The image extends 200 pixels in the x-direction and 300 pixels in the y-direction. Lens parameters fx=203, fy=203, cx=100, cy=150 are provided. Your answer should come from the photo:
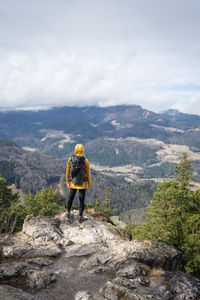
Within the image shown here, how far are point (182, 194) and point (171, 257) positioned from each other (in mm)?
18693

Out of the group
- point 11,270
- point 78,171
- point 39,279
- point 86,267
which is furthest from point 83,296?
point 78,171

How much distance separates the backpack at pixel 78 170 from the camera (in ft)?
52.7

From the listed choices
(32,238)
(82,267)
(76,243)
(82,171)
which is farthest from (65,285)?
(82,171)

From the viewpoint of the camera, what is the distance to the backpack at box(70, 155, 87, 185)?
633 inches

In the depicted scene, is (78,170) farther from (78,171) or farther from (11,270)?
(11,270)

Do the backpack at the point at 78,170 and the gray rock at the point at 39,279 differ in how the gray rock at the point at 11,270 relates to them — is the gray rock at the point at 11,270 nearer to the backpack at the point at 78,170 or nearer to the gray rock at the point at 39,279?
the gray rock at the point at 39,279

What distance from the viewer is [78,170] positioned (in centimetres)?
1620

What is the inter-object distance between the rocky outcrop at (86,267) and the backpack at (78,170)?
4.72 meters

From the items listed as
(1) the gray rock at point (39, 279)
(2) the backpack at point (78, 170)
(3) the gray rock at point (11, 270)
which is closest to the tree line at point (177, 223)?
(2) the backpack at point (78, 170)

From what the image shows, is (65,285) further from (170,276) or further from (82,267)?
(170,276)

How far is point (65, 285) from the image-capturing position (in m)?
10.7

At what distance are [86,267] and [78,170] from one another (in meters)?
6.77

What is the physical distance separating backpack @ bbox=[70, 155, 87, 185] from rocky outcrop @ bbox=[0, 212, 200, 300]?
4720 millimetres

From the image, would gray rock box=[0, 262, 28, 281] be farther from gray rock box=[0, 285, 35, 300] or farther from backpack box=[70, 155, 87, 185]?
backpack box=[70, 155, 87, 185]
